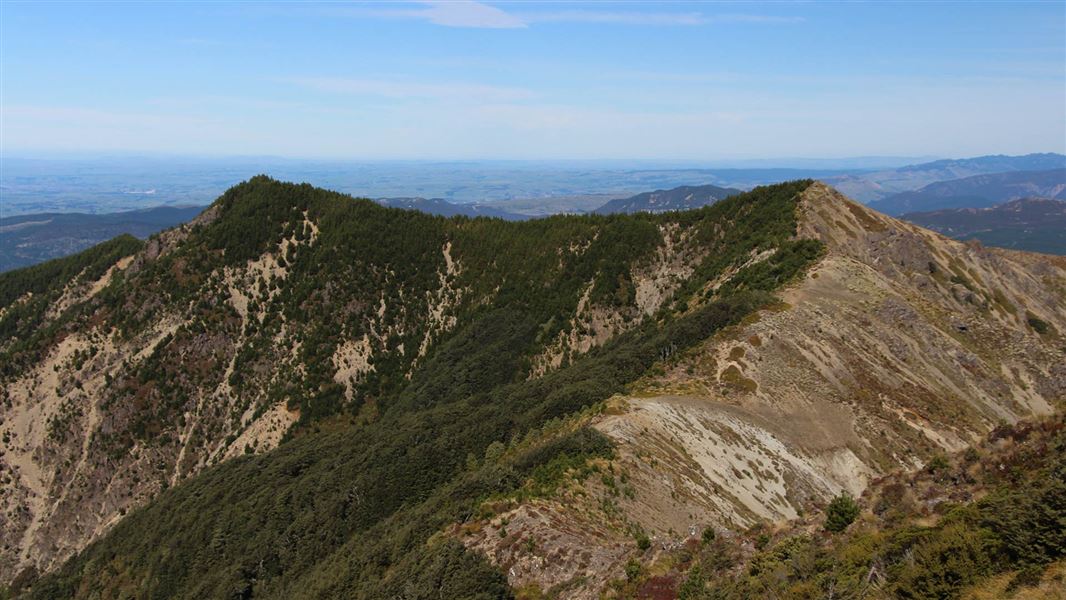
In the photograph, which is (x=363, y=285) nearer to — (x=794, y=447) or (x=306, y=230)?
(x=306, y=230)

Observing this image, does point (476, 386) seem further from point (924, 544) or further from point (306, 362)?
point (924, 544)

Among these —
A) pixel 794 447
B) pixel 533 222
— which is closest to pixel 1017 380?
pixel 794 447

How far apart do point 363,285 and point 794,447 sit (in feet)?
248

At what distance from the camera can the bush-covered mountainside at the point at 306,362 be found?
160 feet

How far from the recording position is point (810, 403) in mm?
45250

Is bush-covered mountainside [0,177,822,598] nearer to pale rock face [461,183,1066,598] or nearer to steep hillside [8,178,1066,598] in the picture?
steep hillside [8,178,1066,598]

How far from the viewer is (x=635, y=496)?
31250 millimetres

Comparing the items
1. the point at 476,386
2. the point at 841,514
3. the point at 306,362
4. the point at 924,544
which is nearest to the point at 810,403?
the point at 841,514

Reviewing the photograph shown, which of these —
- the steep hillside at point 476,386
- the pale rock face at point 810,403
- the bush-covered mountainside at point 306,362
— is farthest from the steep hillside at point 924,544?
the bush-covered mountainside at point 306,362

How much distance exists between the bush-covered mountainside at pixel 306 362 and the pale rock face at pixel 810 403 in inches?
142

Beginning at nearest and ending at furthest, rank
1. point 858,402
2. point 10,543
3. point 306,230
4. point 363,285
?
point 858,402 → point 10,543 → point 363,285 → point 306,230

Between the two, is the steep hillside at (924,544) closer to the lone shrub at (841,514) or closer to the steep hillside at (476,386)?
the lone shrub at (841,514)

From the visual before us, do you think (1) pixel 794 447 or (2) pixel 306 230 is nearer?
(1) pixel 794 447

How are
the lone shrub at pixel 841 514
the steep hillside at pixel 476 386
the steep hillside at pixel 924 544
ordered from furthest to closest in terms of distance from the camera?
the steep hillside at pixel 476 386 < the lone shrub at pixel 841 514 < the steep hillside at pixel 924 544
